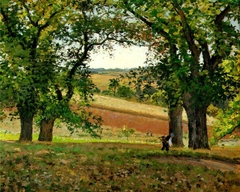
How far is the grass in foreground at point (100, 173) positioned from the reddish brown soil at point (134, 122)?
34.9 m

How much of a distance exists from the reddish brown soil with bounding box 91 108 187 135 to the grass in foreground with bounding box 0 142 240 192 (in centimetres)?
3494

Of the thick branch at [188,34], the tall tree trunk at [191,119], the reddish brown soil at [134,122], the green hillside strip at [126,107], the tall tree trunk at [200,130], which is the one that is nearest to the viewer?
the thick branch at [188,34]

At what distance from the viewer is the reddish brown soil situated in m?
58.2

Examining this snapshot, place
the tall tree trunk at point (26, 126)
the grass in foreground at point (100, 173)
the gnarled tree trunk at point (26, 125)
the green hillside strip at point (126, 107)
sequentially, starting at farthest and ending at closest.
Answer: the green hillside strip at point (126, 107) < the tall tree trunk at point (26, 126) < the gnarled tree trunk at point (26, 125) < the grass in foreground at point (100, 173)

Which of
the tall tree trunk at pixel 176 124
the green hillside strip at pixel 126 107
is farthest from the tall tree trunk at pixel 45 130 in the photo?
the green hillside strip at pixel 126 107

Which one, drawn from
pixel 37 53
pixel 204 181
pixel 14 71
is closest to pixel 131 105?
pixel 37 53

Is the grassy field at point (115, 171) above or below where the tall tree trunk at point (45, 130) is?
below

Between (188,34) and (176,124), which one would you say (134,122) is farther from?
(188,34)

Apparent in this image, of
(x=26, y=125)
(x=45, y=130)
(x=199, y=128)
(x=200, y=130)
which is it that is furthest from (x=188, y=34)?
(x=45, y=130)

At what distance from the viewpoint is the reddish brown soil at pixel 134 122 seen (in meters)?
58.2

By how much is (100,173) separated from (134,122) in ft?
146

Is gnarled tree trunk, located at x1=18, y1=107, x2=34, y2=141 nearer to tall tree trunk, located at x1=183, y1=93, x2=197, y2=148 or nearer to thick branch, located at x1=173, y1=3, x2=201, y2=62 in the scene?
tall tree trunk, located at x1=183, y1=93, x2=197, y2=148

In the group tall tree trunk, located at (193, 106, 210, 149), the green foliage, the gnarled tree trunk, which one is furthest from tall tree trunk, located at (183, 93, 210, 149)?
the gnarled tree trunk

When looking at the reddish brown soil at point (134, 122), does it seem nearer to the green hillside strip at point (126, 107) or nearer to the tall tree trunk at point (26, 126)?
the green hillside strip at point (126, 107)
